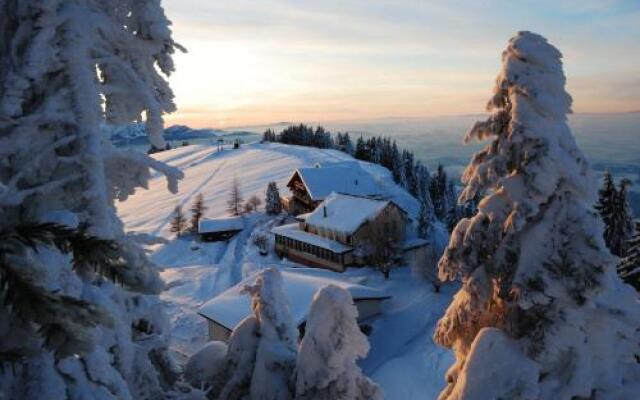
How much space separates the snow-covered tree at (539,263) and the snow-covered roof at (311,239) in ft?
130

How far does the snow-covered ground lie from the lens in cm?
2848

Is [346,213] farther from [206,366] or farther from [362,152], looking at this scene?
[362,152]

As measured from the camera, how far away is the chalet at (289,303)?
30.4 m

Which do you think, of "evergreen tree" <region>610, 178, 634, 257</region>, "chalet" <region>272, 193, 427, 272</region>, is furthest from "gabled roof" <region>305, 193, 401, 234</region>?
"evergreen tree" <region>610, 178, 634, 257</region>

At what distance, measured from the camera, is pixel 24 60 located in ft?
16.1

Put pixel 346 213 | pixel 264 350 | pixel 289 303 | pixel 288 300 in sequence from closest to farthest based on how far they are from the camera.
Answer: pixel 264 350 → pixel 288 300 → pixel 289 303 → pixel 346 213

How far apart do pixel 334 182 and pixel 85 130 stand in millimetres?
70482

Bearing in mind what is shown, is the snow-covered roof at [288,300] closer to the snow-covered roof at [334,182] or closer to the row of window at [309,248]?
the row of window at [309,248]

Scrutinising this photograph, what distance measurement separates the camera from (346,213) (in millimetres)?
52906

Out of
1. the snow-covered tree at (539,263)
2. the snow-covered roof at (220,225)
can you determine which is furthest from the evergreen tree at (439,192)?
the snow-covered tree at (539,263)

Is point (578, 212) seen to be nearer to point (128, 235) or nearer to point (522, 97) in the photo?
point (522, 97)

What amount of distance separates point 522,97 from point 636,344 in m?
Answer: 4.66

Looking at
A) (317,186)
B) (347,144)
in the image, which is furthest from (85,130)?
(347,144)

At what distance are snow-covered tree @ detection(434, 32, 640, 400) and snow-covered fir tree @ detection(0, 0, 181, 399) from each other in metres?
5.70
